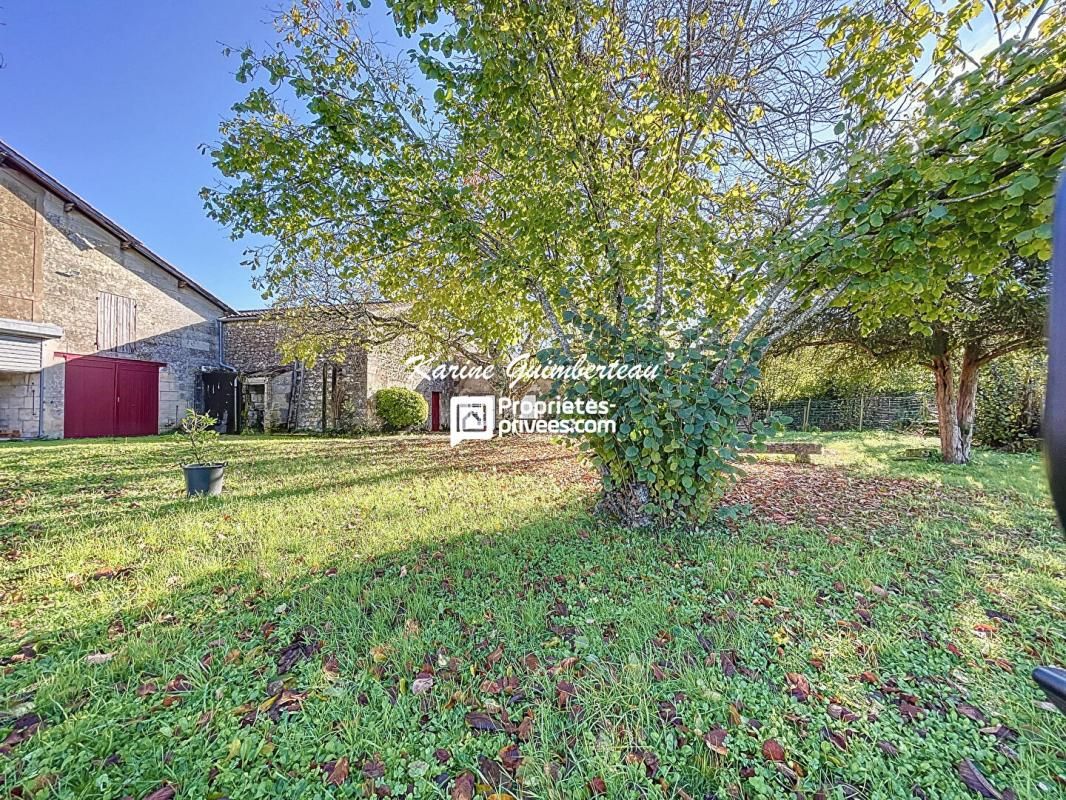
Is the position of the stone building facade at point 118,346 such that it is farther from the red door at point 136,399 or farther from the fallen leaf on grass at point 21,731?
the fallen leaf on grass at point 21,731

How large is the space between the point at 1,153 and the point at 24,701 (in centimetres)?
1561

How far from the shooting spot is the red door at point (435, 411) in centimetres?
1770

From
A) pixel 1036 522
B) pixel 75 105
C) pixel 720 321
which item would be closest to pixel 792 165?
pixel 720 321

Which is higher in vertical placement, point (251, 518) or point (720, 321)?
point (720, 321)

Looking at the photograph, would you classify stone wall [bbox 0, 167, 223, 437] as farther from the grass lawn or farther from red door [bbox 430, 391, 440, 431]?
the grass lawn

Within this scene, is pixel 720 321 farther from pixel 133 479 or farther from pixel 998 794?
pixel 133 479

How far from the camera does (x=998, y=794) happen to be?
1403 millimetres

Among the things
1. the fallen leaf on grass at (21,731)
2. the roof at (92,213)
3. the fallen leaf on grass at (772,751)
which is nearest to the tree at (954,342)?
the fallen leaf on grass at (772,751)

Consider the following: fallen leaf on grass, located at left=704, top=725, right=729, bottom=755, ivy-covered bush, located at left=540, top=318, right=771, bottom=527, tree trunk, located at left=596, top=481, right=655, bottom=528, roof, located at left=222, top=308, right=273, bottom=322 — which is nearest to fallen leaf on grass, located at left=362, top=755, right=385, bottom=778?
fallen leaf on grass, located at left=704, top=725, right=729, bottom=755

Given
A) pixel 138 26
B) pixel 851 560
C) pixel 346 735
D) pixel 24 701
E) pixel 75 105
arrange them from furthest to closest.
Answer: pixel 75 105 → pixel 138 26 → pixel 851 560 → pixel 24 701 → pixel 346 735

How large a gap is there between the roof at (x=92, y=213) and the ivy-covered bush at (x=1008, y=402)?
24.7 metres

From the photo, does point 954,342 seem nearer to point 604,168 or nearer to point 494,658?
point 604,168

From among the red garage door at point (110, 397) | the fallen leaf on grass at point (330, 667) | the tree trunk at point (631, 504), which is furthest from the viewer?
the red garage door at point (110, 397)

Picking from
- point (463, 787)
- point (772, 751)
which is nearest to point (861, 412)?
point (772, 751)
